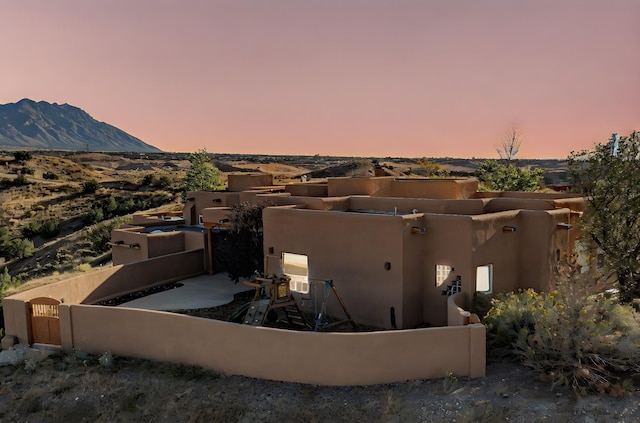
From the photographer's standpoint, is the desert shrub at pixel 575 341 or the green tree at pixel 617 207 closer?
the desert shrub at pixel 575 341

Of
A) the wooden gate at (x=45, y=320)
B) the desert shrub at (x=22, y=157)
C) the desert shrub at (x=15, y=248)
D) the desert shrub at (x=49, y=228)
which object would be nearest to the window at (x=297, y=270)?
Answer: the wooden gate at (x=45, y=320)

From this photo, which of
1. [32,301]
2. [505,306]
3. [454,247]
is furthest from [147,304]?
[505,306]

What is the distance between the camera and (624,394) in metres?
11.6

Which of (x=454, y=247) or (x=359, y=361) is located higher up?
(x=454, y=247)

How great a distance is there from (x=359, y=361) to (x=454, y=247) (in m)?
5.23

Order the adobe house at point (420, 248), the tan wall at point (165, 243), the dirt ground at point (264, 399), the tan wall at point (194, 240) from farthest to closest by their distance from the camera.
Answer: the tan wall at point (194, 240), the tan wall at point (165, 243), the adobe house at point (420, 248), the dirt ground at point (264, 399)

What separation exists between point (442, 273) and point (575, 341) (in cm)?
479

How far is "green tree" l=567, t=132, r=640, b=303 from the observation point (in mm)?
16500

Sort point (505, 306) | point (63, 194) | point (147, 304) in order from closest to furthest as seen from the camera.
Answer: point (505, 306) < point (147, 304) < point (63, 194)

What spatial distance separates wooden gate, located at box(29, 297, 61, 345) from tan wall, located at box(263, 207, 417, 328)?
8.00 metres

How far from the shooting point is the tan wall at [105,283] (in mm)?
17219

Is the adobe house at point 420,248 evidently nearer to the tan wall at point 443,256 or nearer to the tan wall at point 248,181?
the tan wall at point 443,256

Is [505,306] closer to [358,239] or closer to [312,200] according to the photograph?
[358,239]

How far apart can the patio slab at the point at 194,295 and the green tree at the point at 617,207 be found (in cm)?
1377
